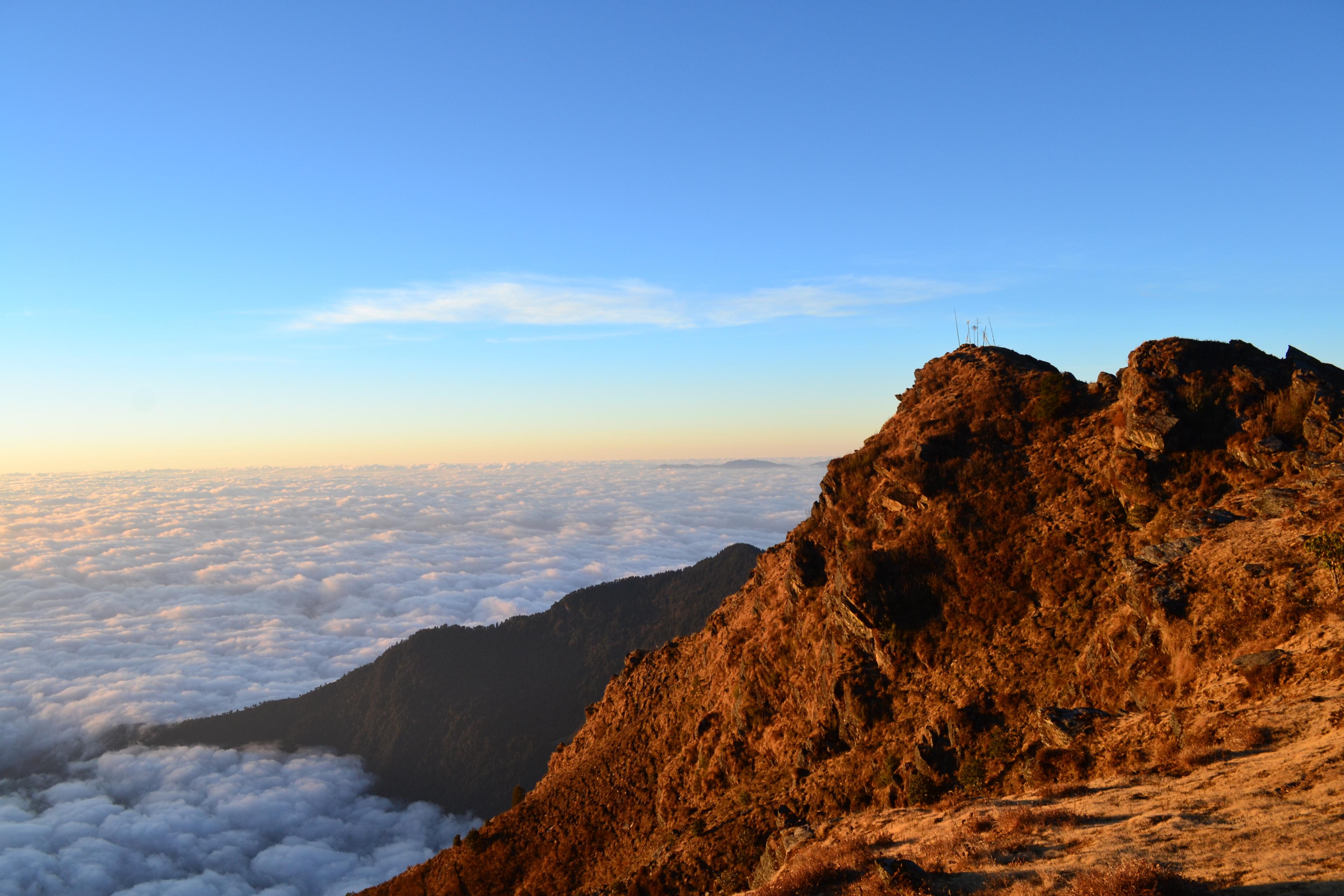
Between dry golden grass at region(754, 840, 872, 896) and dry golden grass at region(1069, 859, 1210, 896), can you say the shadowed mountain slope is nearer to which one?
dry golden grass at region(754, 840, 872, 896)

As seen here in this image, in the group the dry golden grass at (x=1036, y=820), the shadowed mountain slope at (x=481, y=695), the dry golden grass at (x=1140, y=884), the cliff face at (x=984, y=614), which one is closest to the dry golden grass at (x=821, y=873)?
the dry golden grass at (x=1036, y=820)

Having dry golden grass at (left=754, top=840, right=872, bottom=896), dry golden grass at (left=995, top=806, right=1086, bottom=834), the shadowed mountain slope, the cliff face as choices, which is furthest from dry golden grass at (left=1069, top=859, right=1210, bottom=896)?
the shadowed mountain slope

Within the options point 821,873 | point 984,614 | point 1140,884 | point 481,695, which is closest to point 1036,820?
point 821,873

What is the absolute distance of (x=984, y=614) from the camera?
23484mm

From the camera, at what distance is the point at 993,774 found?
61.9 ft

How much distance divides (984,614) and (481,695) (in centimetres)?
15756

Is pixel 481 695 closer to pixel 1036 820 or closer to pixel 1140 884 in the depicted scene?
pixel 1036 820

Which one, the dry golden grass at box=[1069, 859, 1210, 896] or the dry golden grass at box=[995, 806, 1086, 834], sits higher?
the dry golden grass at box=[1069, 859, 1210, 896]

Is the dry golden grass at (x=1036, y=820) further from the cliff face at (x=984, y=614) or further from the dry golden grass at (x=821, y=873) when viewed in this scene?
the dry golden grass at (x=821, y=873)

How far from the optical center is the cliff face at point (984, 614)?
1784 cm

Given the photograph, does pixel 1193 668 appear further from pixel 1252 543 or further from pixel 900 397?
pixel 900 397

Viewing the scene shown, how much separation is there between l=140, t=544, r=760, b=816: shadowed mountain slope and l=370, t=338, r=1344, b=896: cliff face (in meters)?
112

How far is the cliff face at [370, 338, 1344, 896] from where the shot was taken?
Answer: 17844 millimetres

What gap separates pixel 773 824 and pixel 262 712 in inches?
7630
